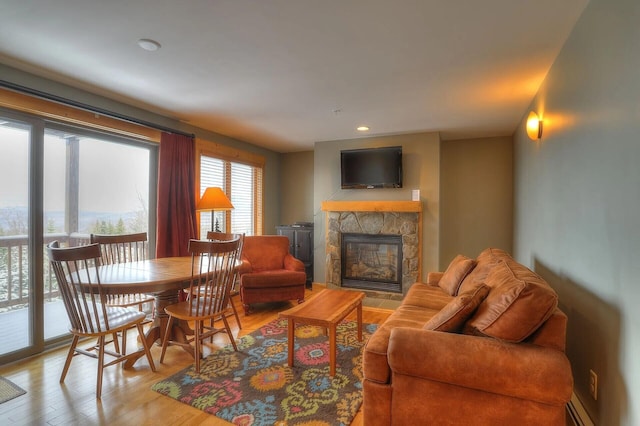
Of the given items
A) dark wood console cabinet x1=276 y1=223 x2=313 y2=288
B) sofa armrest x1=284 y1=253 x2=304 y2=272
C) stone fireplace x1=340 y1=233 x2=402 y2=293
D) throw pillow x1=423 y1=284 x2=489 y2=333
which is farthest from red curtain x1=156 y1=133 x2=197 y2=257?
throw pillow x1=423 y1=284 x2=489 y2=333

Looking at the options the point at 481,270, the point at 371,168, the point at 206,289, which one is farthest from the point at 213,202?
the point at 481,270

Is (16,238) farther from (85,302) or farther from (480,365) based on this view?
(480,365)

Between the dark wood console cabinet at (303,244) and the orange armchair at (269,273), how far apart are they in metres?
0.86

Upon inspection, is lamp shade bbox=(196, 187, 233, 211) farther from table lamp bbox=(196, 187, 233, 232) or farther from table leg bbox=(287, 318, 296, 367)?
table leg bbox=(287, 318, 296, 367)

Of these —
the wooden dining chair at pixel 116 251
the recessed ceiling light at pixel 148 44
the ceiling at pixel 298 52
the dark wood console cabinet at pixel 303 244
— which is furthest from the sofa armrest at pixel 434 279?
the recessed ceiling light at pixel 148 44

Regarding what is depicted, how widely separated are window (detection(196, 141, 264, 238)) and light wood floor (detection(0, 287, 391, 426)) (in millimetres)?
2218

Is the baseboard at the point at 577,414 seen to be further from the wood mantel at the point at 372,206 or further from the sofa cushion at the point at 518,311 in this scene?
the wood mantel at the point at 372,206

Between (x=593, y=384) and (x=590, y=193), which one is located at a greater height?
(x=590, y=193)

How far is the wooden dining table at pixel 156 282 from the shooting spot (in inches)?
87.4

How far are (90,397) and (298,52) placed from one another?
9.08 ft

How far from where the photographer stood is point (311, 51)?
2.33m

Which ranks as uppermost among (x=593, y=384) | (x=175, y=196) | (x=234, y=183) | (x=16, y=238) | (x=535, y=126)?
(x=535, y=126)

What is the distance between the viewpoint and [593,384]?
5.62 feet

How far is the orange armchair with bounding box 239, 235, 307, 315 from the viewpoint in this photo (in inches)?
156
